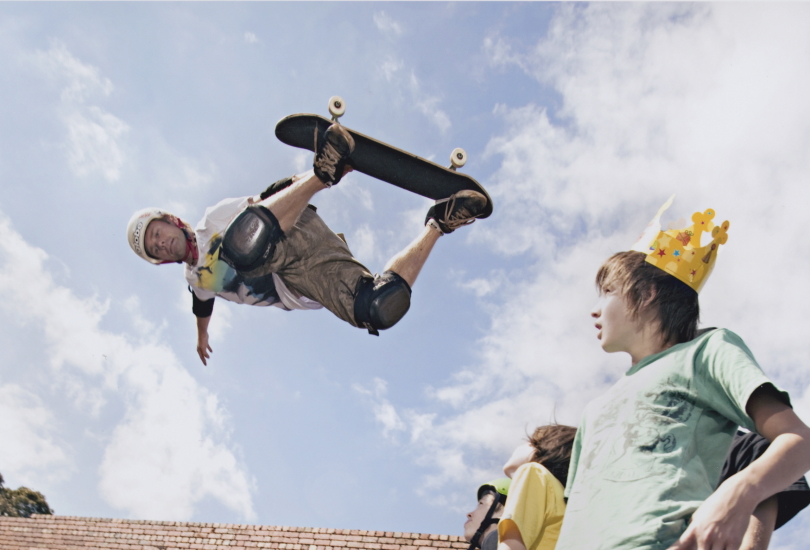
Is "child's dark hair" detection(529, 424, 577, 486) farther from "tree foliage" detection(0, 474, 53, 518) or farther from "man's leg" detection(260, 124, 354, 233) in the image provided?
"tree foliage" detection(0, 474, 53, 518)

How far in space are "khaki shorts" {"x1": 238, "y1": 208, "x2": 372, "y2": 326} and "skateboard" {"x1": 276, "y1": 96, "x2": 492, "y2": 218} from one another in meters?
0.43

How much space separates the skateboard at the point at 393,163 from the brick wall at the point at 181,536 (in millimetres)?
5159

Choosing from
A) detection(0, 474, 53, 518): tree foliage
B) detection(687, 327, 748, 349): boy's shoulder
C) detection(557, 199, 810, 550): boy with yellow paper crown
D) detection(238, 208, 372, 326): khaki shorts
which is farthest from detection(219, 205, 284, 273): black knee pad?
detection(0, 474, 53, 518): tree foliage

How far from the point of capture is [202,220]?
3494 millimetres

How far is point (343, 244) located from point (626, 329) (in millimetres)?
1894

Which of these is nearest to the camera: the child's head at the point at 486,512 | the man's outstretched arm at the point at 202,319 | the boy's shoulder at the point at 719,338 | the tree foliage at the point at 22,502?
the boy's shoulder at the point at 719,338

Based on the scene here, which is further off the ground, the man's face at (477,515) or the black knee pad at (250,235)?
the black knee pad at (250,235)

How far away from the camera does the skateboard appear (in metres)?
3.27

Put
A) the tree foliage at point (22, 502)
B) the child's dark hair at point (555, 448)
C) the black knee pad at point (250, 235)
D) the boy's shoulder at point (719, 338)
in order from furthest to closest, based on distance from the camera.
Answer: the tree foliage at point (22, 502)
the black knee pad at point (250, 235)
the child's dark hair at point (555, 448)
the boy's shoulder at point (719, 338)

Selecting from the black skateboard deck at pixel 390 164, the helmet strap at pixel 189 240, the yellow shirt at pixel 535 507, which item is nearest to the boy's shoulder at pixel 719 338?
the yellow shirt at pixel 535 507

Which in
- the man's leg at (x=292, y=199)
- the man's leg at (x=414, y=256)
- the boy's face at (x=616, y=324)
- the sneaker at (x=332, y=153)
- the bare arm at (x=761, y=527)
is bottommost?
the bare arm at (x=761, y=527)

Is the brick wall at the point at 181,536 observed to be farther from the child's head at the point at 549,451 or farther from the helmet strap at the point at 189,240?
the child's head at the point at 549,451

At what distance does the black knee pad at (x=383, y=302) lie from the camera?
3.15m

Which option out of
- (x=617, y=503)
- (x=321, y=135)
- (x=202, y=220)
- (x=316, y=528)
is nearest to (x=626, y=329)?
(x=617, y=503)
